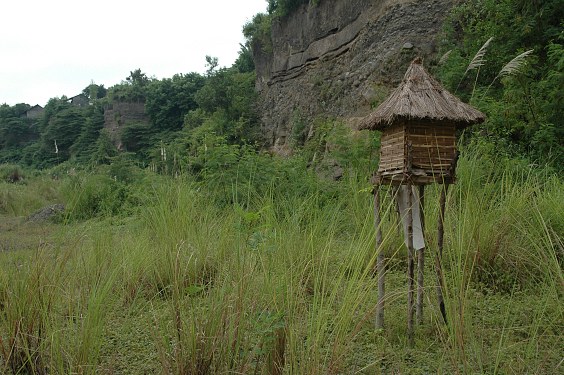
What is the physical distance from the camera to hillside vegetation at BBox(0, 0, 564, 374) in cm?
179

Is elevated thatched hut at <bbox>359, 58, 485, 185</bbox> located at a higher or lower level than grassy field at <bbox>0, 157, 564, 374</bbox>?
higher

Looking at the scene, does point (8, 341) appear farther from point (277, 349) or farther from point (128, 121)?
point (128, 121)

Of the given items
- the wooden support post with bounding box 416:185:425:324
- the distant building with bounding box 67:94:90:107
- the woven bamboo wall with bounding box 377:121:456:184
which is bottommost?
the wooden support post with bounding box 416:185:425:324

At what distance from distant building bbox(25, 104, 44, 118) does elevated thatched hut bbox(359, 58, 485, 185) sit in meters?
41.0

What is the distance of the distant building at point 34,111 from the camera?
3741cm

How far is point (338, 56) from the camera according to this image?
15516 millimetres

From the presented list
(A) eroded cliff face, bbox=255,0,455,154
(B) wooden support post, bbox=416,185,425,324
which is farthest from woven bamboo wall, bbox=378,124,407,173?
(A) eroded cliff face, bbox=255,0,455,154

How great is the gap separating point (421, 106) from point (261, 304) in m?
1.39

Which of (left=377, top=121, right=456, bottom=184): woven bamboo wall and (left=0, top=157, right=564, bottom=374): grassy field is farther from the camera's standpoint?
(left=377, top=121, right=456, bottom=184): woven bamboo wall

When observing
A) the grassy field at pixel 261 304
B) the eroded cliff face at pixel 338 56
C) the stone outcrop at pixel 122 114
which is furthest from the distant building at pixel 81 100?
the grassy field at pixel 261 304

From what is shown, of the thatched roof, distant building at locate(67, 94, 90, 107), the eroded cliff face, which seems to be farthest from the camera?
distant building at locate(67, 94, 90, 107)

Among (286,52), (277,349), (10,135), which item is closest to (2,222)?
(277,349)

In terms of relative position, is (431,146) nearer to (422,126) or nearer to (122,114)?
(422,126)

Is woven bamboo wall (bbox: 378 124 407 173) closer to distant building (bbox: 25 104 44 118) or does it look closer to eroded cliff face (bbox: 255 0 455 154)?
eroded cliff face (bbox: 255 0 455 154)
